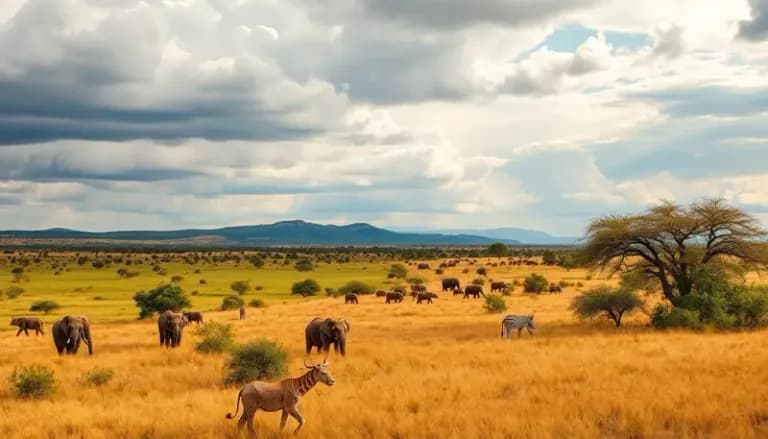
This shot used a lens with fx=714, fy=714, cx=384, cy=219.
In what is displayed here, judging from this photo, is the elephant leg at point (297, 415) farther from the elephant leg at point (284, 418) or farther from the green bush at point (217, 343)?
the green bush at point (217, 343)

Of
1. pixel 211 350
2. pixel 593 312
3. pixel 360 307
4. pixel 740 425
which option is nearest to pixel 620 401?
pixel 740 425

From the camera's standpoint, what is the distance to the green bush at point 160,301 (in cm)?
5153

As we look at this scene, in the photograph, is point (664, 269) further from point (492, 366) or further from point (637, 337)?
point (492, 366)

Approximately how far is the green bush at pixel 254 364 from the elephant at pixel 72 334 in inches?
408

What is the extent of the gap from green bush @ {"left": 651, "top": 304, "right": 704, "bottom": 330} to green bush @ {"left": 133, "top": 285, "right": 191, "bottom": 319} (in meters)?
32.5

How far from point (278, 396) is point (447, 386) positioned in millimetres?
5924

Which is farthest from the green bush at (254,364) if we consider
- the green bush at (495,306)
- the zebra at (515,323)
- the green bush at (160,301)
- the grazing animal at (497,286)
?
the grazing animal at (497,286)

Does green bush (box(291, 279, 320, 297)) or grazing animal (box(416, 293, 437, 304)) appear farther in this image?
green bush (box(291, 279, 320, 297))

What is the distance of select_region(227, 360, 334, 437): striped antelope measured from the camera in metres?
14.4

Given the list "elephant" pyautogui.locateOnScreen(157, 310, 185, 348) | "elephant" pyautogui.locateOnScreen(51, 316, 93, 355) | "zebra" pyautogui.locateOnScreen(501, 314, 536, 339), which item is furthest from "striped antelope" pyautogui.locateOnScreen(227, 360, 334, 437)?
"zebra" pyautogui.locateOnScreen(501, 314, 536, 339)

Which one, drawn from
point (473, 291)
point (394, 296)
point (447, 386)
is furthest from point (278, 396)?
point (473, 291)

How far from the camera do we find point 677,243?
122 feet

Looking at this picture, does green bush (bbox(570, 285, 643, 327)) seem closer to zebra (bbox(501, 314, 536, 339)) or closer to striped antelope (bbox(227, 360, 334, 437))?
zebra (bbox(501, 314, 536, 339))

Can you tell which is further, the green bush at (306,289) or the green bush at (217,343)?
the green bush at (306,289)
